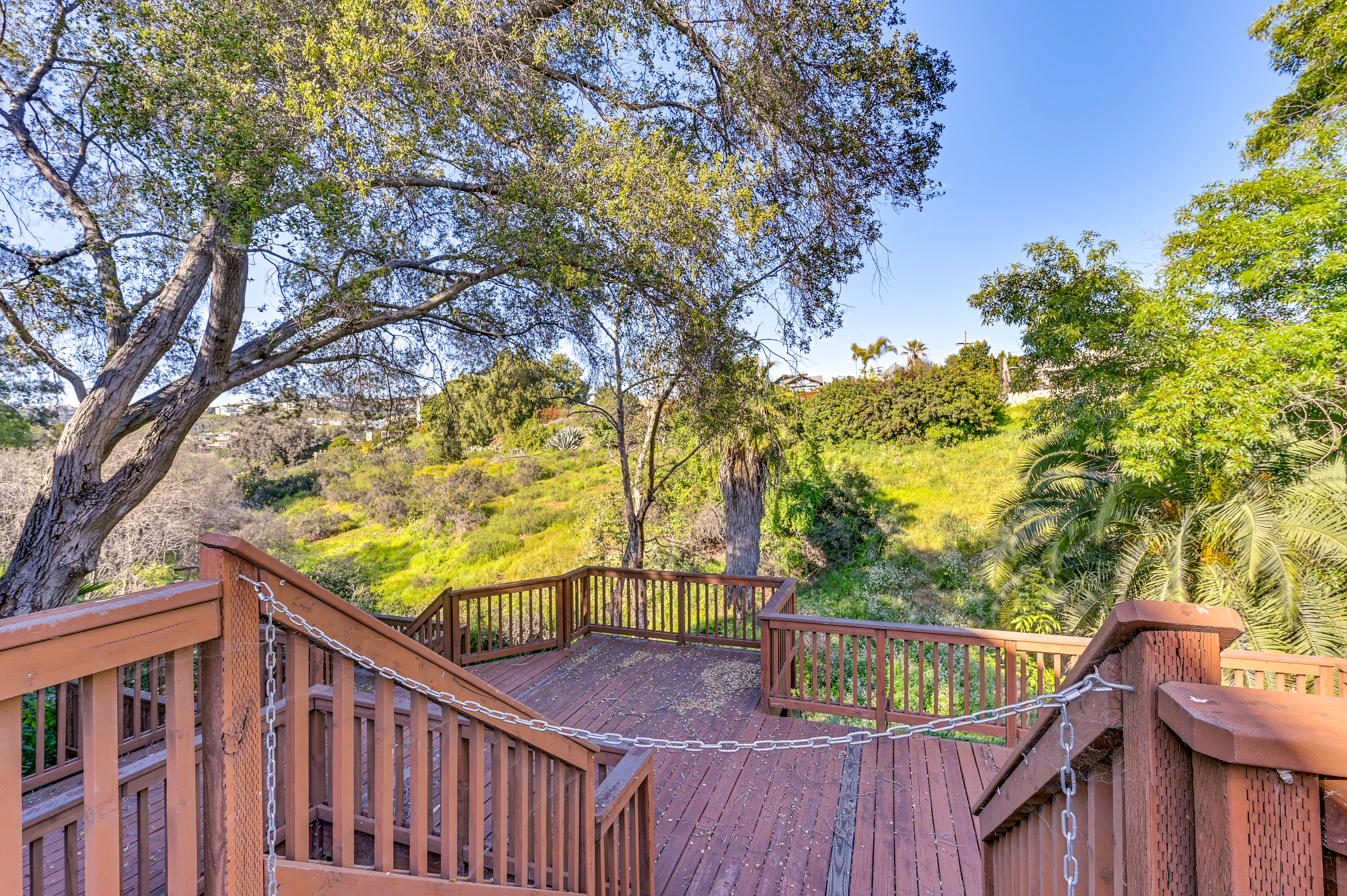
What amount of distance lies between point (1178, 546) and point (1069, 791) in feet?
21.0

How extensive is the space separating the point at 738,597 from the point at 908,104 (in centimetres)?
513

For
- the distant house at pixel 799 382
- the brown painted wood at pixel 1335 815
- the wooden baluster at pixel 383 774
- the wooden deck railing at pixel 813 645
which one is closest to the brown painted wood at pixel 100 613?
the wooden baluster at pixel 383 774

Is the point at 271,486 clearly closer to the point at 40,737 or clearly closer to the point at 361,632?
the point at 40,737

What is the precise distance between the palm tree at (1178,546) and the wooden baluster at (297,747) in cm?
524

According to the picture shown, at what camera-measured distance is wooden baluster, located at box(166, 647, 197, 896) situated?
92 cm

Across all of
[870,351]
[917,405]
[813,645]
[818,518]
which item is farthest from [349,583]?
[870,351]

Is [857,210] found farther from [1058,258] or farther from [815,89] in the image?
[1058,258]

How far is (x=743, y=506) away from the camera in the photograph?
845cm

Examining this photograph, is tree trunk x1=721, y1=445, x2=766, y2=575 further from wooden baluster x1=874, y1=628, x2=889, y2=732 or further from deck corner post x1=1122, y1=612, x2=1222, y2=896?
deck corner post x1=1122, y1=612, x2=1222, y2=896

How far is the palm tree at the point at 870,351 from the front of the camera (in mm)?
20531

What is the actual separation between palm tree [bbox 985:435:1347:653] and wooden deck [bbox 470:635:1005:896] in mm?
2385

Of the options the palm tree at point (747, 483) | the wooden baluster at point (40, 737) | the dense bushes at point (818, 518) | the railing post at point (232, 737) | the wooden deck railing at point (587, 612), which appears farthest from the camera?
the dense bushes at point (818, 518)

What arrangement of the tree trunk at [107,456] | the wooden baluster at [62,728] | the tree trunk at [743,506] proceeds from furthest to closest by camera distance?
the tree trunk at [743,506], the tree trunk at [107,456], the wooden baluster at [62,728]

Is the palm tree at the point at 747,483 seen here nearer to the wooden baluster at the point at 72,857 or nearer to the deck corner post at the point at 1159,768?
the wooden baluster at the point at 72,857
